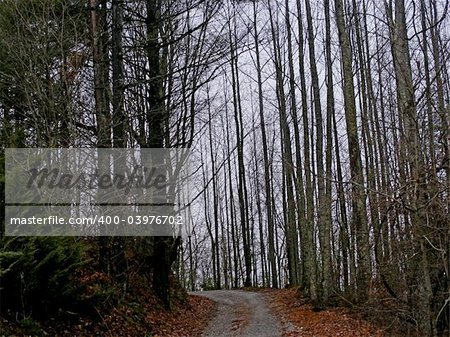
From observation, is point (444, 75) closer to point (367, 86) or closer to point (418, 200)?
point (367, 86)

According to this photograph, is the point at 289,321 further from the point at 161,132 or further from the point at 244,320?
the point at 161,132

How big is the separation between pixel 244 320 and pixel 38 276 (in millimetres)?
6790

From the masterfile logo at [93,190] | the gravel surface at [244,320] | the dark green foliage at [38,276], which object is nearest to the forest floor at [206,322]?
the gravel surface at [244,320]

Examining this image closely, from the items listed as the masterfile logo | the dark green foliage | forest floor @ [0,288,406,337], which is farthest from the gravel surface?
the dark green foliage

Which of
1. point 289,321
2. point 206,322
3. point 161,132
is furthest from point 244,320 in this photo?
point 161,132

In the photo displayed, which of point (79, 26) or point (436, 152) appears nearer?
point (436, 152)

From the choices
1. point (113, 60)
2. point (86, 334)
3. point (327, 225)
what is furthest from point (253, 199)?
point (86, 334)

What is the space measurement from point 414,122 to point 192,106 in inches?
273

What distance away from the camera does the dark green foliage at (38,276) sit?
6.30 meters

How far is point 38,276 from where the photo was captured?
21.8 feet

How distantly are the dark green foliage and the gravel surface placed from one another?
13.6ft

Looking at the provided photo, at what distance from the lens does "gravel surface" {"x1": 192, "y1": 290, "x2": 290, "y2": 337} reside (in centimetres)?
1041

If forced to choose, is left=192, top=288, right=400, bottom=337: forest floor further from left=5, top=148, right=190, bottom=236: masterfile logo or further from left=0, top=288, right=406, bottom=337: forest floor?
left=5, top=148, right=190, bottom=236: masterfile logo

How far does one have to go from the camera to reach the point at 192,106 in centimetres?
1227
